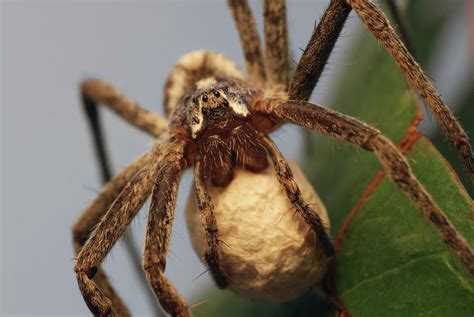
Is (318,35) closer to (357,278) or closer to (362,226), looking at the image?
(362,226)

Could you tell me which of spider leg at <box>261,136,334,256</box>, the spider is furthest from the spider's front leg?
spider leg at <box>261,136,334,256</box>

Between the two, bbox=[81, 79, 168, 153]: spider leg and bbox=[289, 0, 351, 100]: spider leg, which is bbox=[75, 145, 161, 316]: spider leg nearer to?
bbox=[289, 0, 351, 100]: spider leg

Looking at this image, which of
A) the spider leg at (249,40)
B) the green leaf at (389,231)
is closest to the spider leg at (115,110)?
the spider leg at (249,40)

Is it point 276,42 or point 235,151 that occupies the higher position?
point 276,42

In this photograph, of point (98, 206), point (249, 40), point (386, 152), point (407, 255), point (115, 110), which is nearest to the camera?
point (386, 152)

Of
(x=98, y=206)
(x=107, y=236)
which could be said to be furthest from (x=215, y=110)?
(x=98, y=206)

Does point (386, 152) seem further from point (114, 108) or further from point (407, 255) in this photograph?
point (114, 108)

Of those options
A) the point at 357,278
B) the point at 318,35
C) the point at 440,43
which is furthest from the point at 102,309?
the point at 440,43
